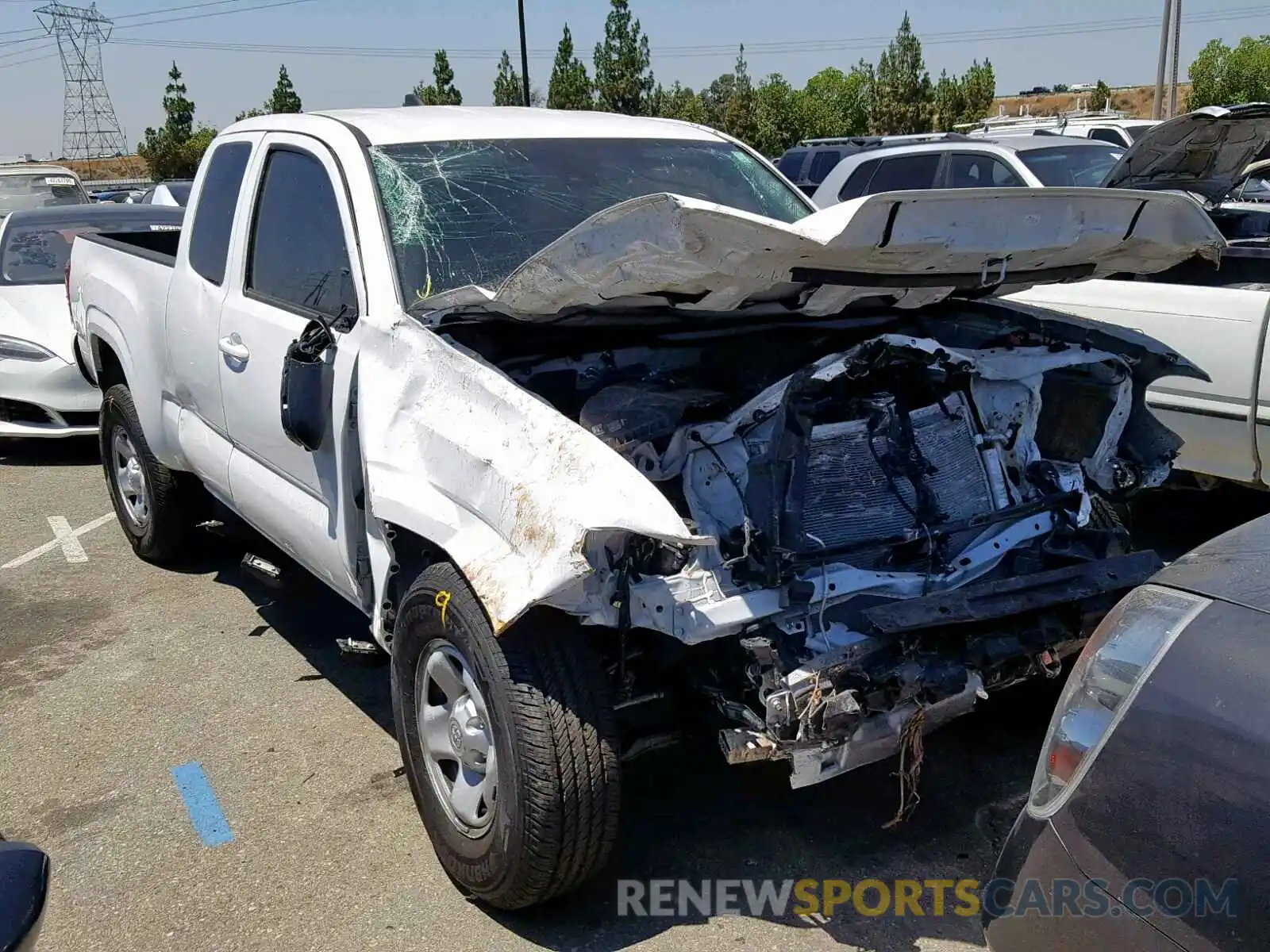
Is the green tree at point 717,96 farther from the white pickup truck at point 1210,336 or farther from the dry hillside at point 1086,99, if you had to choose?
the white pickup truck at point 1210,336

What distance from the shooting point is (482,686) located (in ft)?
9.45

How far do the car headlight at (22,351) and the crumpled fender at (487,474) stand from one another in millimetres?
5472

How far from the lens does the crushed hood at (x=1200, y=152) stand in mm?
6832

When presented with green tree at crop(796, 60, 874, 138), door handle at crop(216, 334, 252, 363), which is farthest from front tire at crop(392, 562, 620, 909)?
green tree at crop(796, 60, 874, 138)

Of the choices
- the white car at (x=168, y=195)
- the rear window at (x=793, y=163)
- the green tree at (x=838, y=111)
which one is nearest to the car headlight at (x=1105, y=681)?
the white car at (x=168, y=195)

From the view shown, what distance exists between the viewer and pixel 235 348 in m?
4.18

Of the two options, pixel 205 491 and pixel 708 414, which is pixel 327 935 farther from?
pixel 205 491

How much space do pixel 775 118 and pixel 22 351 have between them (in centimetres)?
3892

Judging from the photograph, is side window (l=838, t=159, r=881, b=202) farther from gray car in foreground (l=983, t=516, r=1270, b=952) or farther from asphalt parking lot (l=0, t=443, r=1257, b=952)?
gray car in foreground (l=983, t=516, r=1270, b=952)

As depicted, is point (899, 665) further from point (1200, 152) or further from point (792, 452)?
point (1200, 152)

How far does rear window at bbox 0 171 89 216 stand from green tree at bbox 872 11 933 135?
2736 cm

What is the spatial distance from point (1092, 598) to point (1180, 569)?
0.91 meters


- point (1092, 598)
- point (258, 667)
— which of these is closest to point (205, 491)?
point (258, 667)

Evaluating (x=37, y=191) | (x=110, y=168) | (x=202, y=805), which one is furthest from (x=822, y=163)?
(x=110, y=168)
